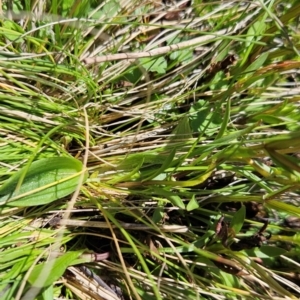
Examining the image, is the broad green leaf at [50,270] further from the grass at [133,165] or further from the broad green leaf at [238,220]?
the broad green leaf at [238,220]

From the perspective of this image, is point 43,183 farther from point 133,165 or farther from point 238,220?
point 238,220

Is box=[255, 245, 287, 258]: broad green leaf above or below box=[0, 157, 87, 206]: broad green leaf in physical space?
below

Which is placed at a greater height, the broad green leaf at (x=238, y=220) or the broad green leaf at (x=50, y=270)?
the broad green leaf at (x=238, y=220)

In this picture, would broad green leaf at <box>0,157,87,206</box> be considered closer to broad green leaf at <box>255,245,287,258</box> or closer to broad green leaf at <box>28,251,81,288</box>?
broad green leaf at <box>28,251,81,288</box>

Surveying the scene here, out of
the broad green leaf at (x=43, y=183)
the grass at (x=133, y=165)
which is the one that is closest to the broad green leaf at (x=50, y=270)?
the grass at (x=133, y=165)

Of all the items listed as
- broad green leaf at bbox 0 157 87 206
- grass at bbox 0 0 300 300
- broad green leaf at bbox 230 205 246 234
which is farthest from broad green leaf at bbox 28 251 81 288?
broad green leaf at bbox 230 205 246 234

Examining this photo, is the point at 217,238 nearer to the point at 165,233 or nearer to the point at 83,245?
the point at 165,233

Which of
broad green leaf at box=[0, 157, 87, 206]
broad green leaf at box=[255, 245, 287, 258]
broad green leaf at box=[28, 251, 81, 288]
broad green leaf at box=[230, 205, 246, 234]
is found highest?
broad green leaf at box=[0, 157, 87, 206]
